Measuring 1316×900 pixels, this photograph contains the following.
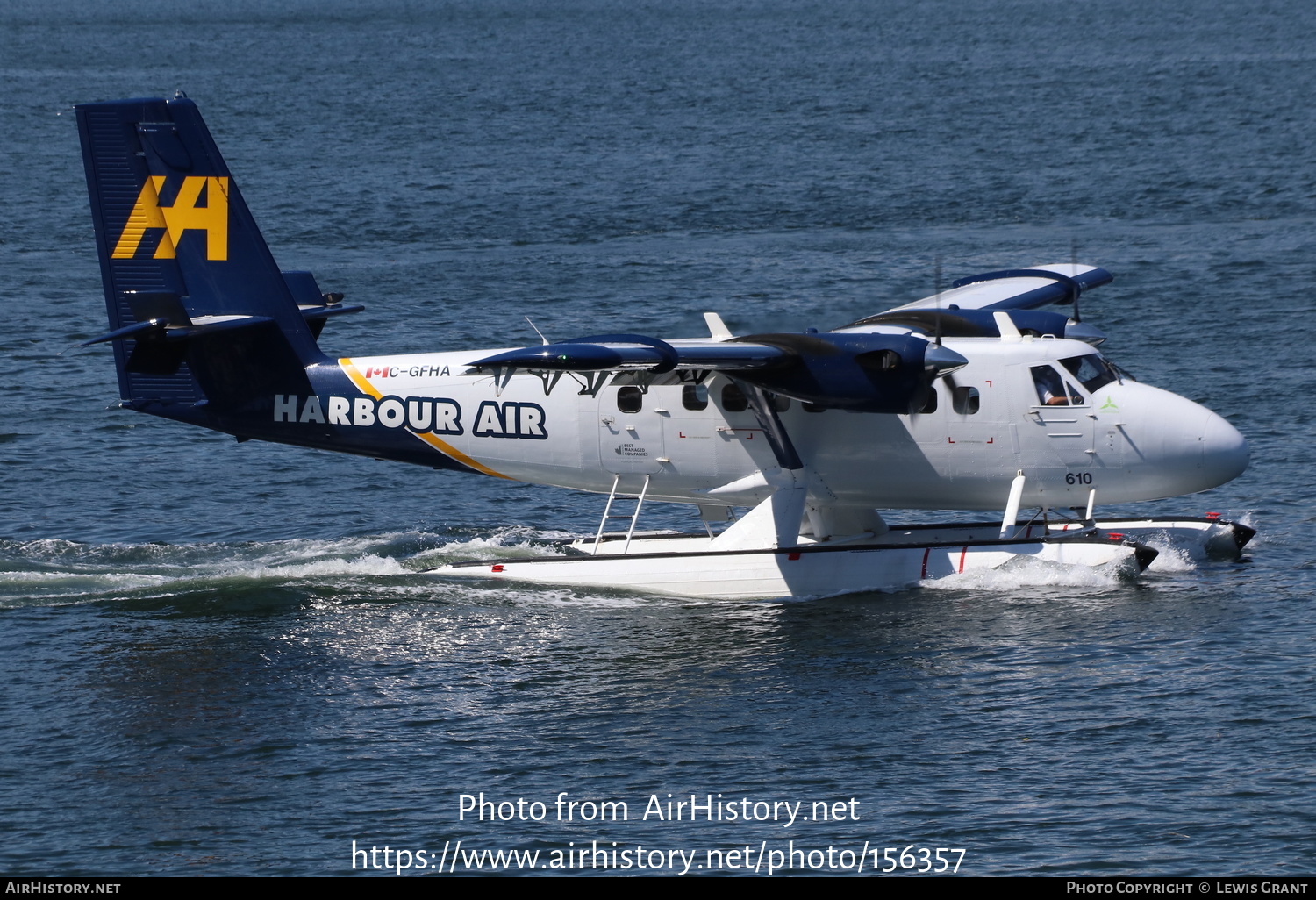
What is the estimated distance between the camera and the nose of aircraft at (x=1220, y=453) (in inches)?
982

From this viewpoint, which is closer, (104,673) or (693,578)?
(104,673)

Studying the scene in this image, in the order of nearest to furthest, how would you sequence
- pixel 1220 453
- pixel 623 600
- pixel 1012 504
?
pixel 1220 453
pixel 1012 504
pixel 623 600

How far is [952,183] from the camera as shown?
64.3 m

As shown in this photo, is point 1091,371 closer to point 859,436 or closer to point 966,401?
point 966,401

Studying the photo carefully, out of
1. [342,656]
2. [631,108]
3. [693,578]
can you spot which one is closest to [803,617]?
[693,578]

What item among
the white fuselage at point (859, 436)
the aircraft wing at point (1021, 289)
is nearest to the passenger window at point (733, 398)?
the white fuselage at point (859, 436)

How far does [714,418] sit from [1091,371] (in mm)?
5708

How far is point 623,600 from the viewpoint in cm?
2588

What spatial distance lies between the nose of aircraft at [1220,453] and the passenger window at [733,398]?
680cm

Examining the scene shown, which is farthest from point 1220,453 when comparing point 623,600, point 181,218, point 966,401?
point 181,218
